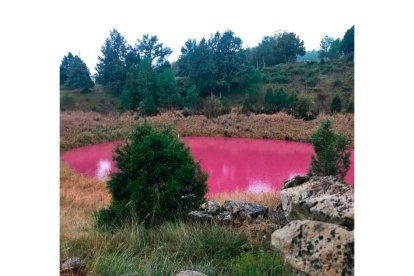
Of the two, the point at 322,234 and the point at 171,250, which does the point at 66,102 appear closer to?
the point at 171,250

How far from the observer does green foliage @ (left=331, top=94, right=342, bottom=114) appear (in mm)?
3114

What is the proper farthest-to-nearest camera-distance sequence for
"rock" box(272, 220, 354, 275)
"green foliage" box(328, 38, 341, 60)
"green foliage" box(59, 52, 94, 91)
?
"green foliage" box(59, 52, 94, 91), "green foliage" box(328, 38, 341, 60), "rock" box(272, 220, 354, 275)

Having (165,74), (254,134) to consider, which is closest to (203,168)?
(254,134)

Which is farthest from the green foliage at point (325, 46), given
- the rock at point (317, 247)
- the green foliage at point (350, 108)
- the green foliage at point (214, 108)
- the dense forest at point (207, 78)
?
the rock at point (317, 247)

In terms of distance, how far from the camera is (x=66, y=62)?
3.16 meters

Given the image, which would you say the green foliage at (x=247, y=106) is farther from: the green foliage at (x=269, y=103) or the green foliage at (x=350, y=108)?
the green foliage at (x=350, y=108)

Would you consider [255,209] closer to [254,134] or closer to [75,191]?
[254,134]

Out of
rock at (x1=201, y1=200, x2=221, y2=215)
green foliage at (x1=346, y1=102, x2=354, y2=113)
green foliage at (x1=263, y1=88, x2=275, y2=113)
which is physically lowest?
rock at (x1=201, y1=200, x2=221, y2=215)

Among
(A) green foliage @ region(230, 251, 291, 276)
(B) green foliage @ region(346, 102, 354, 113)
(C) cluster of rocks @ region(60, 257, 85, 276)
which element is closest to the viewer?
(A) green foliage @ region(230, 251, 291, 276)

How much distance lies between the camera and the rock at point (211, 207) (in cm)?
332

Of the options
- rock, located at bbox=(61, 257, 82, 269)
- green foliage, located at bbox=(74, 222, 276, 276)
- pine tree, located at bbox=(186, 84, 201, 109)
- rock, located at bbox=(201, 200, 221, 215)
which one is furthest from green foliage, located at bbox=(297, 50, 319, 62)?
rock, located at bbox=(61, 257, 82, 269)

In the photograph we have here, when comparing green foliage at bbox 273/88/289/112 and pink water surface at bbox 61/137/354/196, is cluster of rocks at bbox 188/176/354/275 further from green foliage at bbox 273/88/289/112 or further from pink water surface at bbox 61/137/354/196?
green foliage at bbox 273/88/289/112

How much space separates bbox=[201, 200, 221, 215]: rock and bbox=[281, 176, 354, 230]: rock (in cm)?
98

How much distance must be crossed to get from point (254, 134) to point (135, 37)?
1143 mm
